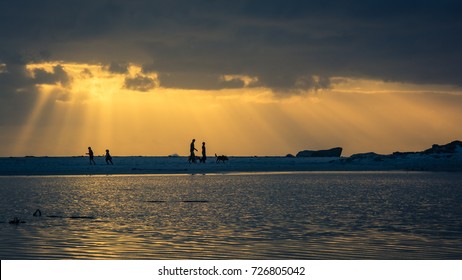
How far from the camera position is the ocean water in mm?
17250

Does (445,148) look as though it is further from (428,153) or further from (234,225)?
(234,225)

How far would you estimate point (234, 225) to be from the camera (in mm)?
21781

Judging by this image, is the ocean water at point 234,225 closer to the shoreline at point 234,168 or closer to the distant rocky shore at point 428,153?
the shoreline at point 234,168

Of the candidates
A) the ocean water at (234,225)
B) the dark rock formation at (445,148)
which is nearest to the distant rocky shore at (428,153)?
the dark rock formation at (445,148)

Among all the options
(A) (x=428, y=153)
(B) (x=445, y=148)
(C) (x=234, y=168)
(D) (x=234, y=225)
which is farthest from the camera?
(B) (x=445, y=148)

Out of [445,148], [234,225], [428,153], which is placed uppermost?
[445,148]

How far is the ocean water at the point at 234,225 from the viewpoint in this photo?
17250 mm

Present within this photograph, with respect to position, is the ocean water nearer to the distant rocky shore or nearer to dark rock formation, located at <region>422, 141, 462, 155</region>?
the distant rocky shore

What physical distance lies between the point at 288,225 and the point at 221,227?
1926 millimetres

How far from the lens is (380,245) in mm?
18109

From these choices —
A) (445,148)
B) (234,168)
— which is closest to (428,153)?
(445,148)

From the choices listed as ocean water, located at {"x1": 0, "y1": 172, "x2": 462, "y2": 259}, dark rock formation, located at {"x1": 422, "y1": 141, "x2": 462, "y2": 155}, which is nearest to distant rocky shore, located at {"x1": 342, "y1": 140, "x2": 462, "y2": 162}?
dark rock formation, located at {"x1": 422, "y1": 141, "x2": 462, "y2": 155}

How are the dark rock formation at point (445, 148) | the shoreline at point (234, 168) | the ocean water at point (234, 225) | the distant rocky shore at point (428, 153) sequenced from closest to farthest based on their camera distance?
the ocean water at point (234, 225) < the shoreline at point (234, 168) < the distant rocky shore at point (428, 153) < the dark rock formation at point (445, 148)
